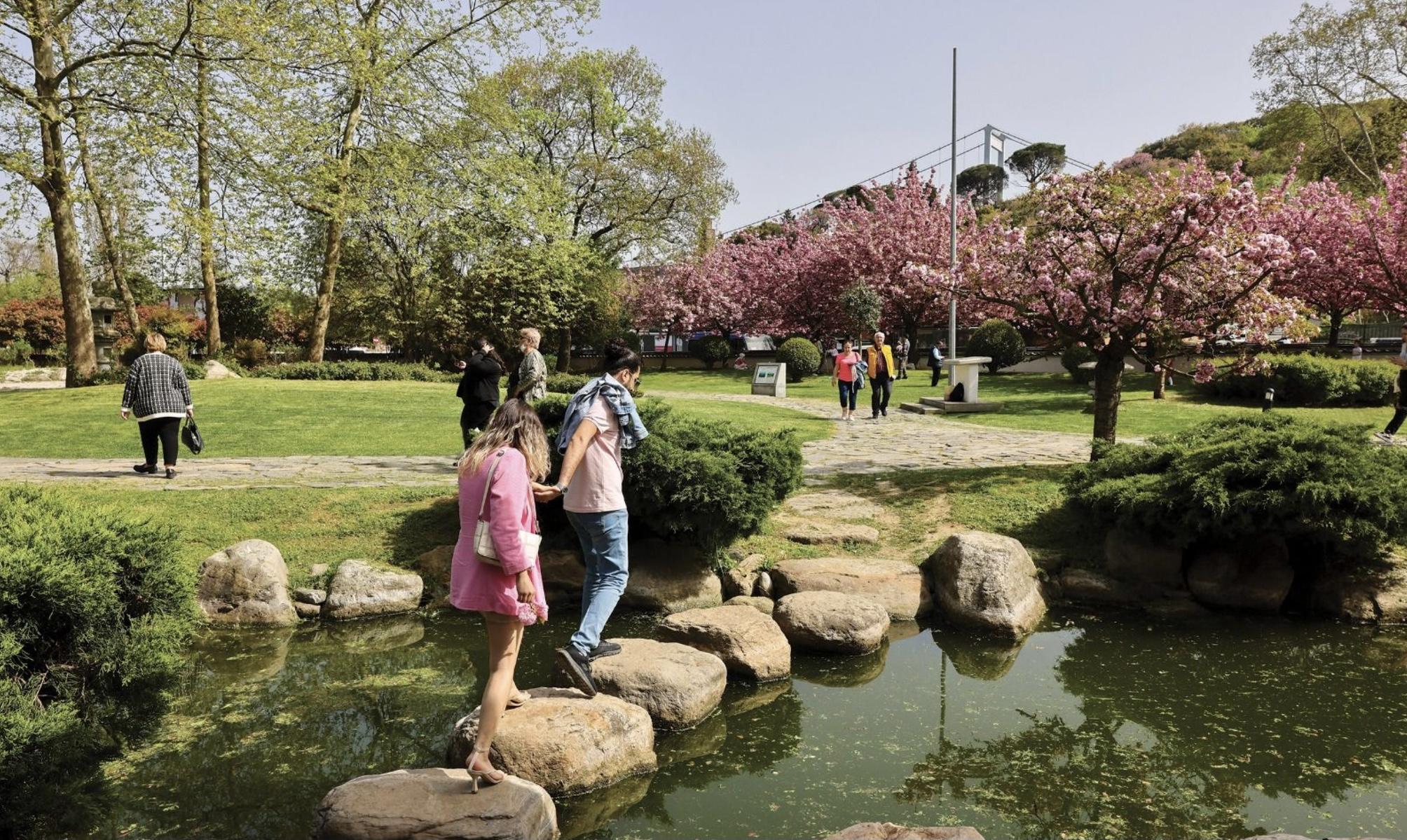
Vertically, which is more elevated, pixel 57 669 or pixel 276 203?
pixel 276 203

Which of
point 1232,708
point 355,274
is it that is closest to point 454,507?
point 1232,708

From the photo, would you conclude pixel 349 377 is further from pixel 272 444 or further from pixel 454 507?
pixel 454 507

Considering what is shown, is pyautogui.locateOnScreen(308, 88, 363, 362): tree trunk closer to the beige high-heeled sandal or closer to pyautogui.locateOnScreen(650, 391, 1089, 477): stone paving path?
pyautogui.locateOnScreen(650, 391, 1089, 477): stone paving path

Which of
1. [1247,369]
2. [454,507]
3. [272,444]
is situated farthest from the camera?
[272,444]

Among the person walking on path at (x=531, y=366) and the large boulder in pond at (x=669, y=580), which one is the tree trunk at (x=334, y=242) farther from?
the large boulder in pond at (x=669, y=580)

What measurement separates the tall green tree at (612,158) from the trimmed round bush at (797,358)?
9.53 m

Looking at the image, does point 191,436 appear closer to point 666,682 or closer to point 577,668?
point 577,668

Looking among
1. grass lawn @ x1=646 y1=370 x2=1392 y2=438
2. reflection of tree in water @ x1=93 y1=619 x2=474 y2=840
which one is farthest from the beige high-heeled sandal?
grass lawn @ x1=646 y1=370 x2=1392 y2=438

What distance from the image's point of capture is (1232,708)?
5355mm

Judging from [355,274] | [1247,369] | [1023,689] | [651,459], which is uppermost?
[355,274]

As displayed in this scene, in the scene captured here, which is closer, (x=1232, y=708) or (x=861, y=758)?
(x=861, y=758)

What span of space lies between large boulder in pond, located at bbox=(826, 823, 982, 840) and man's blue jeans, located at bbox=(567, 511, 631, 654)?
1.94 metres

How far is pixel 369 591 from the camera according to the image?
7410mm

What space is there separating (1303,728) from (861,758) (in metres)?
2.60
